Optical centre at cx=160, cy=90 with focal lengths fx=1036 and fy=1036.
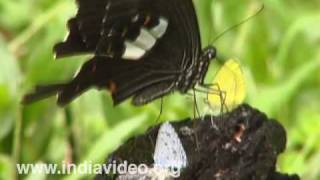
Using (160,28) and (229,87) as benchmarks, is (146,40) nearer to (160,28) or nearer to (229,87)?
(160,28)

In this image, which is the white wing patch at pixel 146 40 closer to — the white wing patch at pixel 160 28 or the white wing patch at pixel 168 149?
the white wing patch at pixel 160 28

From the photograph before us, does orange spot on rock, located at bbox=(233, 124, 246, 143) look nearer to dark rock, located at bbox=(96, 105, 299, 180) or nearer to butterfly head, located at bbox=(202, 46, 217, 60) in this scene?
dark rock, located at bbox=(96, 105, 299, 180)

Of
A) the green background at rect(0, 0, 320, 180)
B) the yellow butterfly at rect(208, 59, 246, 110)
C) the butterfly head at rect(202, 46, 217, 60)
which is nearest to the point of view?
the yellow butterfly at rect(208, 59, 246, 110)

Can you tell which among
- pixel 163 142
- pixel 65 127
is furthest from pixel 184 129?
pixel 65 127

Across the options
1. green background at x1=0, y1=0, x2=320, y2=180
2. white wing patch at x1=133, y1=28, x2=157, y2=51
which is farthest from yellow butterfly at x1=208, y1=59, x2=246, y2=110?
green background at x1=0, y1=0, x2=320, y2=180

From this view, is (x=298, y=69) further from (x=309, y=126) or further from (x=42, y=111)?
(x=42, y=111)

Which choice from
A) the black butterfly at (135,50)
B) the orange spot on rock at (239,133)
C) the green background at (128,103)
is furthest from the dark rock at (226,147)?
the green background at (128,103)

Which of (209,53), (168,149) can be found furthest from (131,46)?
(168,149)
